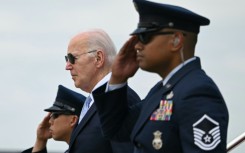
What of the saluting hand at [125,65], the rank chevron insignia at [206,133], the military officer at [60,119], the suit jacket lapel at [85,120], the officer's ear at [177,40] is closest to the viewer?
the rank chevron insignia at [206,133]

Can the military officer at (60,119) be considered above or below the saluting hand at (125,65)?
below

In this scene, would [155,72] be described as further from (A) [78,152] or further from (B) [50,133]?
(B) [50,133]

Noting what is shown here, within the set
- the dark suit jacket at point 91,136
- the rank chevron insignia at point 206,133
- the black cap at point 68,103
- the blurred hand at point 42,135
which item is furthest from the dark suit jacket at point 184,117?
the blurred hand at point 42,135

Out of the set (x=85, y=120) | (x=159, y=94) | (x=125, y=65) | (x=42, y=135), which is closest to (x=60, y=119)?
(x=42, y=135)

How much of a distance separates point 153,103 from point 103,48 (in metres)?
2.26

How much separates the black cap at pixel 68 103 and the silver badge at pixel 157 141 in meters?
3.59

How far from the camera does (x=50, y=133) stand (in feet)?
33.0

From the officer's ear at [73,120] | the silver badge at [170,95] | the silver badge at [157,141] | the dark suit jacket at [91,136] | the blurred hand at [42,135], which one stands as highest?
the silver badge at [170,95]

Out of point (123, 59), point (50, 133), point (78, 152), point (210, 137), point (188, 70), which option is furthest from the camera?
point (50, 133)

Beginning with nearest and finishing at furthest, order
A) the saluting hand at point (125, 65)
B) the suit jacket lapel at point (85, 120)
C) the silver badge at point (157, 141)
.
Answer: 1. the silver badge at point (157, 141)
2. the saluting hand at point (125, 65)
3. the suit jacket lapel at point (85, 120)

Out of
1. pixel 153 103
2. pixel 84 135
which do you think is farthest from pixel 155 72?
pixel 84 135

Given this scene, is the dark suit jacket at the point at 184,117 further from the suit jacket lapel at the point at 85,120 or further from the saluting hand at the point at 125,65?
the suit jacket lapel at the point at 85,120

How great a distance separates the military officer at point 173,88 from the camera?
5953 millimetres

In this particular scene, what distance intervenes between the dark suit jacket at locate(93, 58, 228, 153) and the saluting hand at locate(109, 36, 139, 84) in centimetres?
31
